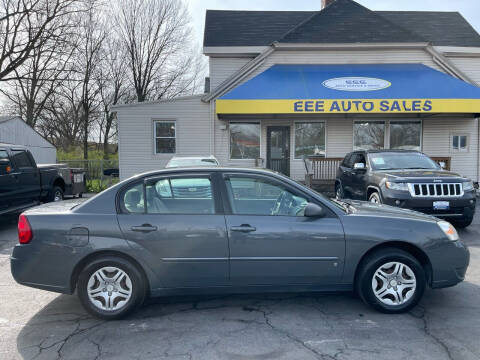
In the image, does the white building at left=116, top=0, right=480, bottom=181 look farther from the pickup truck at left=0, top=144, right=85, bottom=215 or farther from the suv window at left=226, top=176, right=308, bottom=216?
the suv window at left=226, top=176, right=308, bottom=216

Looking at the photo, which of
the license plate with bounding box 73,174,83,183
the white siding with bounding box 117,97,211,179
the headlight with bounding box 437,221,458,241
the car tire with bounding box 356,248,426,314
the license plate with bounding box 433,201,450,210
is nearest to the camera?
the car tire with bounding box 356,248,426,314

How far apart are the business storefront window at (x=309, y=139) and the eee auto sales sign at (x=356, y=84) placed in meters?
1.88

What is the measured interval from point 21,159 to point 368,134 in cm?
1197

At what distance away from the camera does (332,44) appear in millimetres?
14258

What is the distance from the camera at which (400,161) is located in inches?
332

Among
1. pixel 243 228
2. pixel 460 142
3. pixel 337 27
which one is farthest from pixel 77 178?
pixel 460 142

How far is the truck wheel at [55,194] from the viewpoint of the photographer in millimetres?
10130

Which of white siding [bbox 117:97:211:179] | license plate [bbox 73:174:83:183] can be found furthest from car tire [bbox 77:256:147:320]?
white siding [bbox 117:97:211:179]

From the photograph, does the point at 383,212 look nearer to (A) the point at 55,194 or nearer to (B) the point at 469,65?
(A) the point at 55,194

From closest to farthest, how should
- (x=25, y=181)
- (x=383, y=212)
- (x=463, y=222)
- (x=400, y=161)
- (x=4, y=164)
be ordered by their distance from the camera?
(x=383, y=212), (x=463, y=222), (x=4, y=164), (x=400, y=161), (x=25, y=181)

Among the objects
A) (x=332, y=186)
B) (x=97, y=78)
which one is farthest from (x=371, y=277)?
(x=97, y=78)

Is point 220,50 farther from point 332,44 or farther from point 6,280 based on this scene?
point 6,280

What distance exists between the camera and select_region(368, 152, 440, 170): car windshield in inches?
325

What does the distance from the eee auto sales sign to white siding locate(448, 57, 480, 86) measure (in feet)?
14.5
